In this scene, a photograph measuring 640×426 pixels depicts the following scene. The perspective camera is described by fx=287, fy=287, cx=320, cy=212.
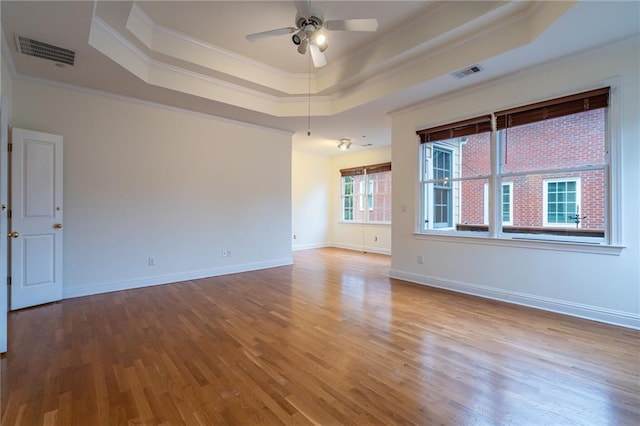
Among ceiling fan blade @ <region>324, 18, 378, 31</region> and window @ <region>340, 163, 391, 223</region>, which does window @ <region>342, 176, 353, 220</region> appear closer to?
window @ <region>340, 163, 391, 223</region>

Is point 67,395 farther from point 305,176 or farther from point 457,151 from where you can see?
point 305,176

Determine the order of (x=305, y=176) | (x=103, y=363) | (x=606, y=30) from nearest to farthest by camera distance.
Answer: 1. (x=103, y=363)
2. (x=606, y=30)
3. (x=305, y=176)

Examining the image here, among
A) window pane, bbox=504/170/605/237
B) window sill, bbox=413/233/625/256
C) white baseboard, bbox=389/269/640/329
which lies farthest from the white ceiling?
white baseboard, bbox=389/269/640/329

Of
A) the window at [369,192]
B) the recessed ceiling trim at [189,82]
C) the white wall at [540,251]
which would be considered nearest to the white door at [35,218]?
the recessed ceiling trim at [189,82]

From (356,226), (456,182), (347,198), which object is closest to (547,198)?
(456,182)

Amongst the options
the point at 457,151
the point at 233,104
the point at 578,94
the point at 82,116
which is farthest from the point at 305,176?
the point at 578,94

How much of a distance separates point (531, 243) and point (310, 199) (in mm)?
6147

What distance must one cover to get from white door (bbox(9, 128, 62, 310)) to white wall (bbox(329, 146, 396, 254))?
21.7 feet

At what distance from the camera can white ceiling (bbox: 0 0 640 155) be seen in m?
2.75

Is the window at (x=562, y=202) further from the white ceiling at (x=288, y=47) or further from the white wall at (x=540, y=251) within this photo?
the white ceiling at (x=288, y=47)

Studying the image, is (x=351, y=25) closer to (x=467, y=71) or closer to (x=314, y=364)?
(x=467, y=71)

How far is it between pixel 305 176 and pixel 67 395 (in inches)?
290

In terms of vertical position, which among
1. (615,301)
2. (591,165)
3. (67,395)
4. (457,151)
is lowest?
(67,395)

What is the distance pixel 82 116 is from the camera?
158 inches
